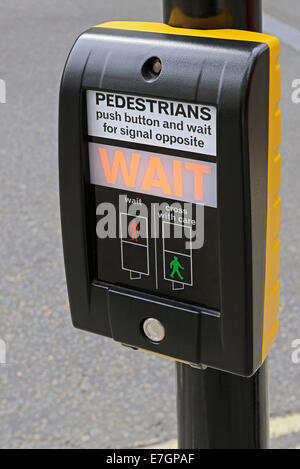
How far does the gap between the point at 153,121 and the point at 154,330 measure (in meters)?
0.32

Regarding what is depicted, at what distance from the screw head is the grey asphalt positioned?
5.16 feet

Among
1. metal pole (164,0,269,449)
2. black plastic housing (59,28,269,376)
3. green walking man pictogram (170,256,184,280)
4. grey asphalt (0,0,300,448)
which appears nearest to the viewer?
black plastic housing (59,28,269,376)

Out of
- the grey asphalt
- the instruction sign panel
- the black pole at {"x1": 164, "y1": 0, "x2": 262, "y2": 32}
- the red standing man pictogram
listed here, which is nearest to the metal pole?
the red standing man pictogram

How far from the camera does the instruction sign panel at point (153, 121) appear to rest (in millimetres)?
1007

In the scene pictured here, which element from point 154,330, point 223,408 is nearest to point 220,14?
point 154,330

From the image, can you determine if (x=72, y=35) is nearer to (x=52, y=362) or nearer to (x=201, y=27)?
(x=52, y=362)

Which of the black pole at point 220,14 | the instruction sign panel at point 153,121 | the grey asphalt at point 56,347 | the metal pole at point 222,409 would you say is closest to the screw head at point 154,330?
the metal pole at point 222,409

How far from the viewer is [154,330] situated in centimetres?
116

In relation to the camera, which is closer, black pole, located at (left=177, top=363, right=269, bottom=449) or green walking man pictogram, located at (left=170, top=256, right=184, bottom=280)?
green walking man pictogram, located at (left=170, top=256, right=184, bottom=280)

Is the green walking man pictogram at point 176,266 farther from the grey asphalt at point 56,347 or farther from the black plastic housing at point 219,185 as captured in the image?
the grey asphalt at point 56,347

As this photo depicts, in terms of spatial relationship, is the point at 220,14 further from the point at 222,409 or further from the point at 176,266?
the point at 222,409

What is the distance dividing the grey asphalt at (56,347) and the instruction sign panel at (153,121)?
5.82 feet

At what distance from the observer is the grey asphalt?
2.72m

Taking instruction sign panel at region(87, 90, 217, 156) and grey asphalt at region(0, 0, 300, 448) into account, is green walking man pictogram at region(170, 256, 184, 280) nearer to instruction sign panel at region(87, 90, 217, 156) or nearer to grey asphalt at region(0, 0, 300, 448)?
instruction sign panel at region(87, 90, 217, 156)
